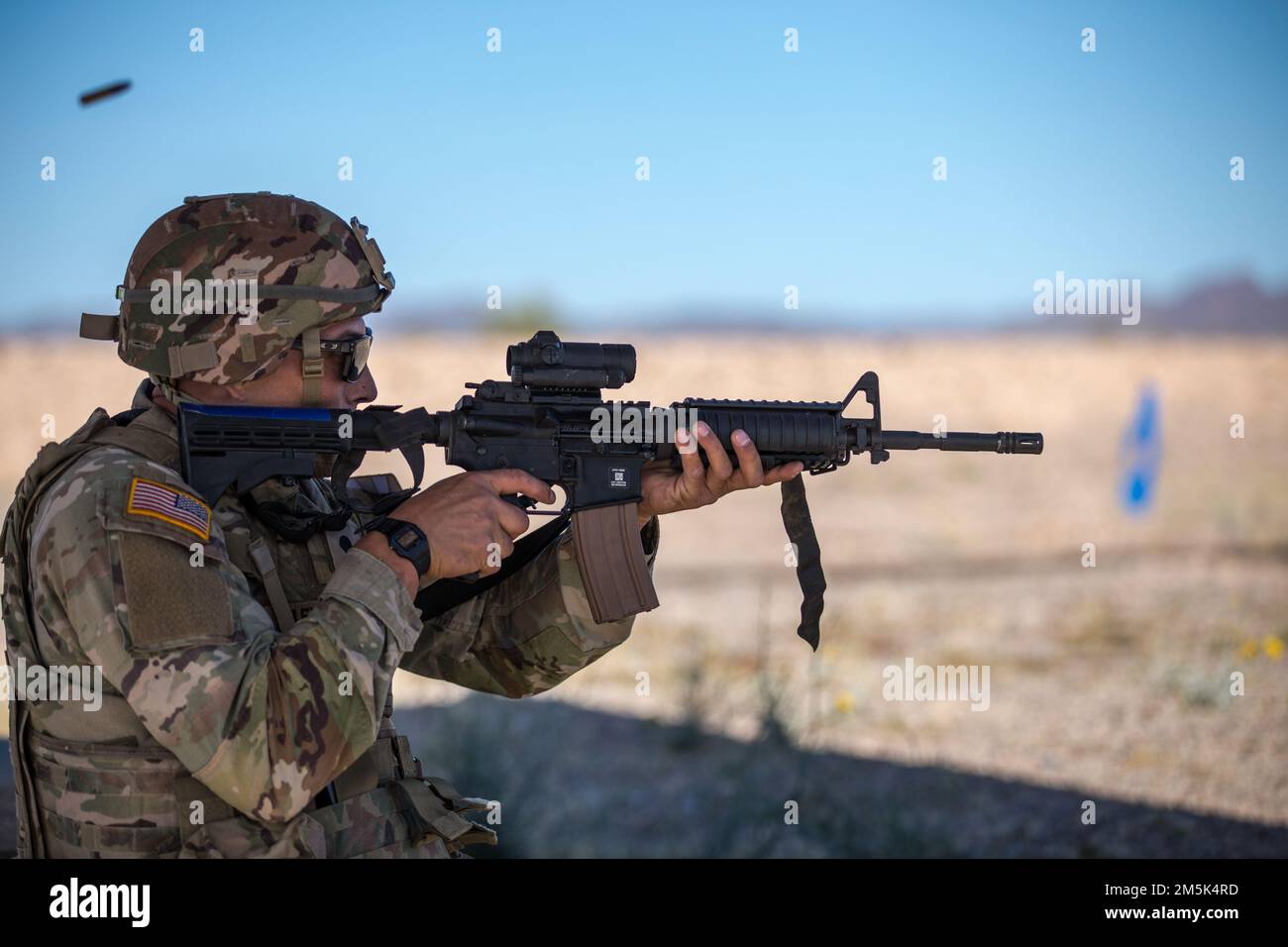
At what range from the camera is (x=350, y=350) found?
3.57 m

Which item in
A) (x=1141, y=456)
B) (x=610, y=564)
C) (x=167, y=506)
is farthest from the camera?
(x=1141, y=456)

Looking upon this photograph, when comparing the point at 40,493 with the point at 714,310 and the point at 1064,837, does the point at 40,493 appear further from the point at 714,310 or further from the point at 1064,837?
the point at 714,310

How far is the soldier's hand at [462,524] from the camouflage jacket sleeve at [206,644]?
0.26 metres

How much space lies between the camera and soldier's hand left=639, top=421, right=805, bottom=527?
3.99 meters

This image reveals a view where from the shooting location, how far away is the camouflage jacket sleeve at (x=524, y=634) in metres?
→ 4.02

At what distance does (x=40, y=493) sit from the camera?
10.2 feet

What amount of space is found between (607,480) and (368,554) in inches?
43.0

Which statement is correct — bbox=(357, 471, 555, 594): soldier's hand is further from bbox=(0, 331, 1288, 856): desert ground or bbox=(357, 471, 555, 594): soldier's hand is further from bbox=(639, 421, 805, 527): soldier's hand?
bbox=(0, 331, 1288, 856): desert ground

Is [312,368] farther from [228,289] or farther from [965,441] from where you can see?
[965,441]

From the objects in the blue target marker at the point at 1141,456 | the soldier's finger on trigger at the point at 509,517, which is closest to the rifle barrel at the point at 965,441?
the soldier's finger on trigger at the point at 509,517

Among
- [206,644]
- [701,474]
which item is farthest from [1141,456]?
[206,644]

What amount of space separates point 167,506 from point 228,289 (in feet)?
2.24

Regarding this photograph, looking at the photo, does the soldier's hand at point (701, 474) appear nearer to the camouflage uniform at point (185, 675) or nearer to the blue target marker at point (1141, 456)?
the camouflage uniform at point (185, 675)
